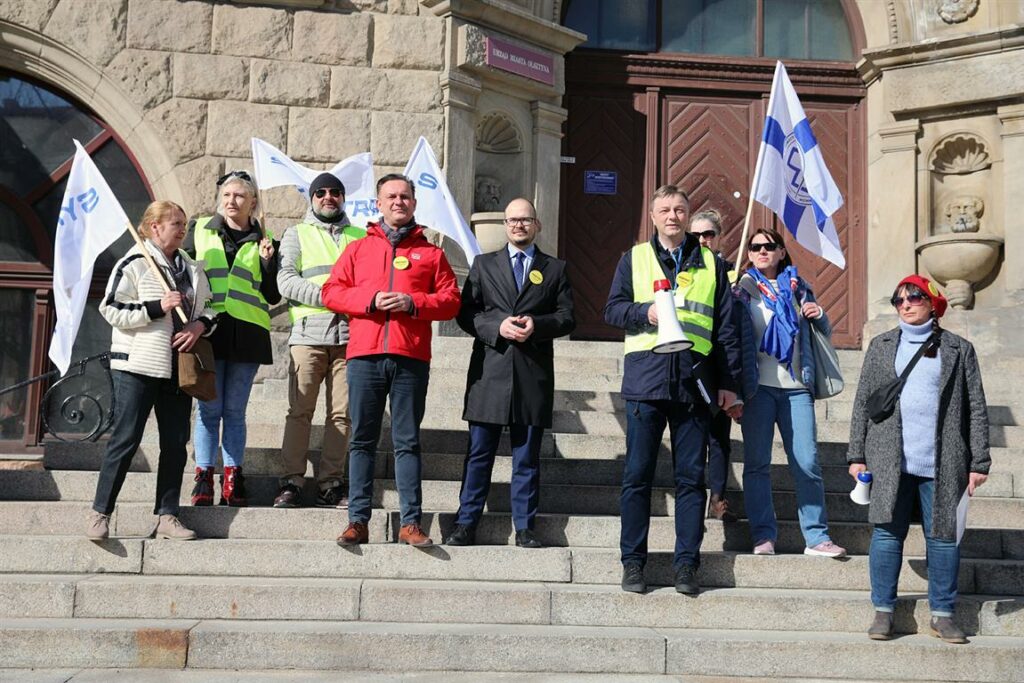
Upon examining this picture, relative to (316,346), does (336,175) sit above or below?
above

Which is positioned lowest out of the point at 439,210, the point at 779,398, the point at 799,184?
the point at 779,398

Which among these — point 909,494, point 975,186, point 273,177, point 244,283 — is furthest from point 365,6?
point 909,494

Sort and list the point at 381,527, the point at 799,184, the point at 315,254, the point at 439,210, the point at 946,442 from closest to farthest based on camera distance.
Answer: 1. the point at 946,442
2. the point at 381,527
3. the point at 315,254
4. the point at 799,184
5. the point at 439,210

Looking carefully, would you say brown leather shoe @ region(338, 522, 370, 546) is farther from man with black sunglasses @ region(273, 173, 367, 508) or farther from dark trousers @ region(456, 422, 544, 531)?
man with black sunglasses @ region(273, 173, 367, 508)

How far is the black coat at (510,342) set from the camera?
19.8 ft

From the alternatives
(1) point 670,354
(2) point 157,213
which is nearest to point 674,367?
(1) point 670,354

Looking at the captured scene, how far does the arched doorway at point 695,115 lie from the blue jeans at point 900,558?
6.23m

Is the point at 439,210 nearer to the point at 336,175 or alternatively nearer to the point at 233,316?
the point at 336,175

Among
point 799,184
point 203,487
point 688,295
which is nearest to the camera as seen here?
point 688,295

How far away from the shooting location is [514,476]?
6.04 meters

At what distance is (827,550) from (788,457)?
0.52 m

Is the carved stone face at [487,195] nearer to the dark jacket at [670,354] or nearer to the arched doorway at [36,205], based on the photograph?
the arched doorway at [36,205]

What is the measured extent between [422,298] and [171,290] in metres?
1.33

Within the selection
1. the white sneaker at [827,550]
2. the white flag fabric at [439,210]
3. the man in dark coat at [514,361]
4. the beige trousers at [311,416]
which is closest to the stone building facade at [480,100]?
the white flag fabric at [439,210]
